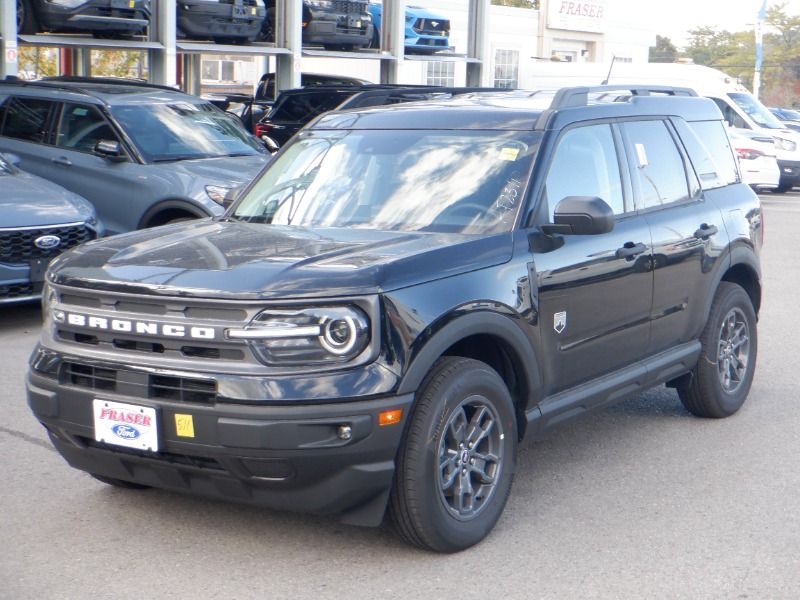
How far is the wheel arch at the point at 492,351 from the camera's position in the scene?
447 cm

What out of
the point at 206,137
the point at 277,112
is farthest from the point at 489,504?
the point at 277,112

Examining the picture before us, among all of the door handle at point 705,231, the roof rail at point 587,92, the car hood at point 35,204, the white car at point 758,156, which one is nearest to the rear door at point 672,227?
the door handle at point 705,231

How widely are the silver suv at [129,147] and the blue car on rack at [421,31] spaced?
9828 millimetres

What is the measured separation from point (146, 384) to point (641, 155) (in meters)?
3.07

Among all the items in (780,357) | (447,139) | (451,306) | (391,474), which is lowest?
(780,357)

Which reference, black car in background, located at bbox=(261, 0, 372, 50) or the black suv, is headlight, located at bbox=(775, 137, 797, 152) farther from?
the black suv

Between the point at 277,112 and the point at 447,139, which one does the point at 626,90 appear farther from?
the point at 277,112

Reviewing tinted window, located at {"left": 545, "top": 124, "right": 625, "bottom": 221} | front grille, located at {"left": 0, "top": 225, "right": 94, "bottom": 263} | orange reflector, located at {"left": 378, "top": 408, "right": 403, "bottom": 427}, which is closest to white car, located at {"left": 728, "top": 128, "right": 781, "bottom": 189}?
front grille, located at {"left": 0, "top": 225, "right": 94, "bottom": 263}

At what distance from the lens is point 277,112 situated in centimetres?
1694

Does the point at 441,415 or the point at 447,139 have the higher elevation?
the point at 447,139

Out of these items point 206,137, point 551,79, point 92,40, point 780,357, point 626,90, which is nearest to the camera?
point 626,90

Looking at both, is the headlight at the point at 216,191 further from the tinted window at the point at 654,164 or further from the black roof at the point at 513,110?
the tinted window at the point at 654,164

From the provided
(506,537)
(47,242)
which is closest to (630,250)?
(506,537)

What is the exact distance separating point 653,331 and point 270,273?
8.14ft
